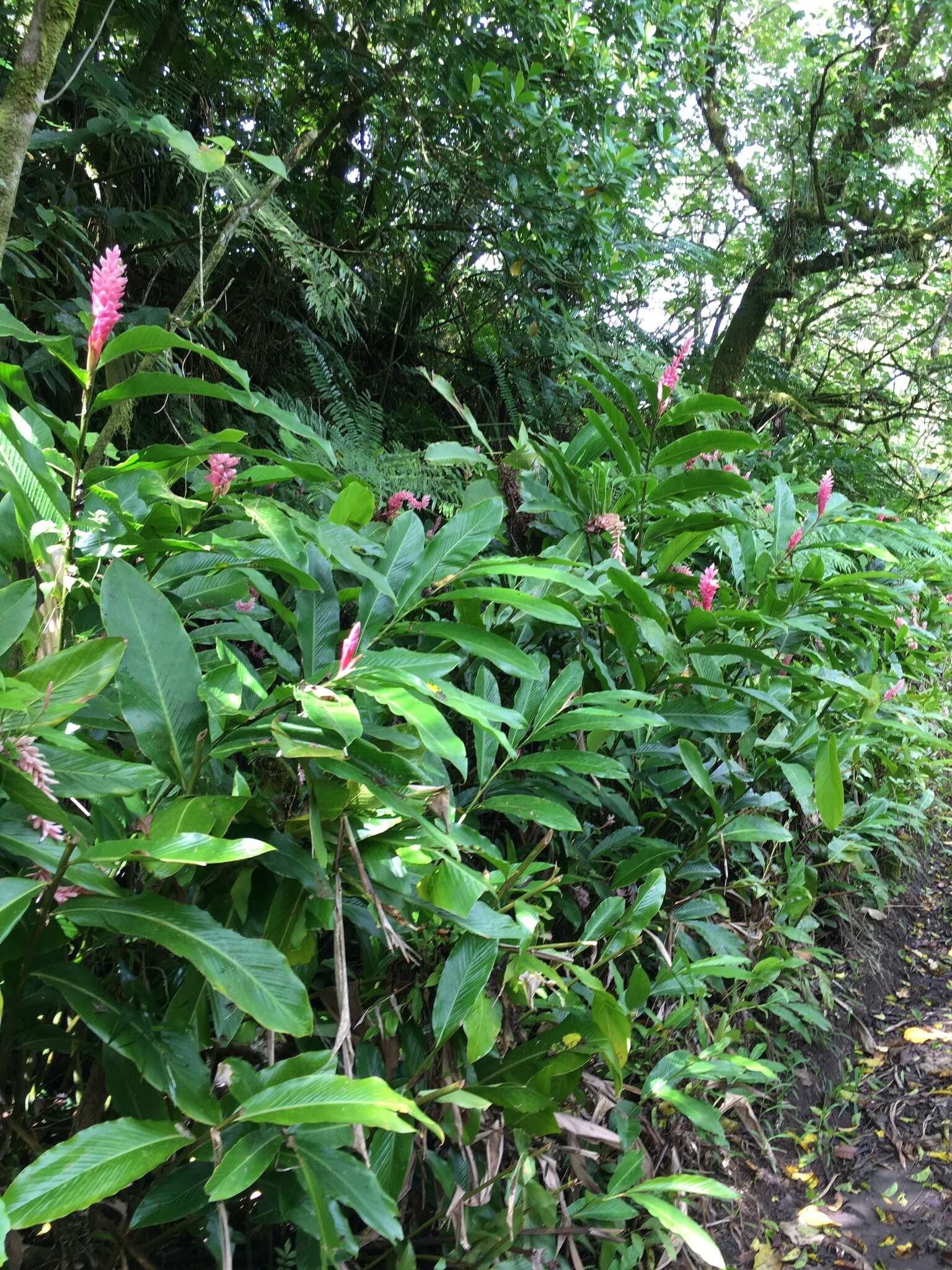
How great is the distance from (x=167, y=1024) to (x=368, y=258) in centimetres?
360

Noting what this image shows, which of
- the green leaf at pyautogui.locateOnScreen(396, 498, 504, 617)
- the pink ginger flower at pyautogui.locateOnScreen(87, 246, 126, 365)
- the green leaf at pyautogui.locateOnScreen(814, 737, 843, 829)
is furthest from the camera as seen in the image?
the green leaf at pyautogui.locateOnScreen(814, 737, 843, 829)

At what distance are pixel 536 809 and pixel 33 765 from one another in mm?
704

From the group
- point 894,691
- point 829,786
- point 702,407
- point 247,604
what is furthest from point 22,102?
point 894,691

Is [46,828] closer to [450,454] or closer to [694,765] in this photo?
[694,765]

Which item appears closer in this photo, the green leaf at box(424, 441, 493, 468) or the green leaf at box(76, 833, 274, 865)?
the green leaf at box(76, 833, 274, 865)

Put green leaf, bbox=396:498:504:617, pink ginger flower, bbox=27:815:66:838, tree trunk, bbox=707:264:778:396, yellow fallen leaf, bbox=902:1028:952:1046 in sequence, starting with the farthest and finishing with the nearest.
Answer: tree trunk, bbox=707:264:778:396, yellow fallen leaf, bbox=902:1028:952:1046, green leaf, bbox=396:498:504:617, pink ginger flower, bbox=27:815:66:838

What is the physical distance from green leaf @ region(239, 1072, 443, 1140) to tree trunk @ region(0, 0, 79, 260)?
1317 millimetres

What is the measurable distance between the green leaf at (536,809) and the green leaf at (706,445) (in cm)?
76

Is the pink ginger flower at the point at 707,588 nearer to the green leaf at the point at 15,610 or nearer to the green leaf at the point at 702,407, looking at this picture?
the green leaf at the point at 702,407

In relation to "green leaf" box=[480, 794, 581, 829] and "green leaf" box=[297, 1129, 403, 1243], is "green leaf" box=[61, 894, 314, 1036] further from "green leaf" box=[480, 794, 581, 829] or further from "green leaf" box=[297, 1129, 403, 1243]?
"green leaf" box=[480, 794, 581, 829]

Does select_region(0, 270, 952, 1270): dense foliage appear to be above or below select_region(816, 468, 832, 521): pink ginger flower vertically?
below

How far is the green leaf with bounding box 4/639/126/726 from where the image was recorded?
0.70 m

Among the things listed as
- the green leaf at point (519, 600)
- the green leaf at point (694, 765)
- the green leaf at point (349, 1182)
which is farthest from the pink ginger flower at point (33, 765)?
the green leaf at point (694, 765)

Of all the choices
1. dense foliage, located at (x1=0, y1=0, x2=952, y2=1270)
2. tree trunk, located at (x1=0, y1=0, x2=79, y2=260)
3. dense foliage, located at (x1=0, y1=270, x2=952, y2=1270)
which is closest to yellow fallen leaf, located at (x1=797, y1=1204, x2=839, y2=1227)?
dense foliage, located at (x1=0, y1=0, x2=952, y2=1270)
